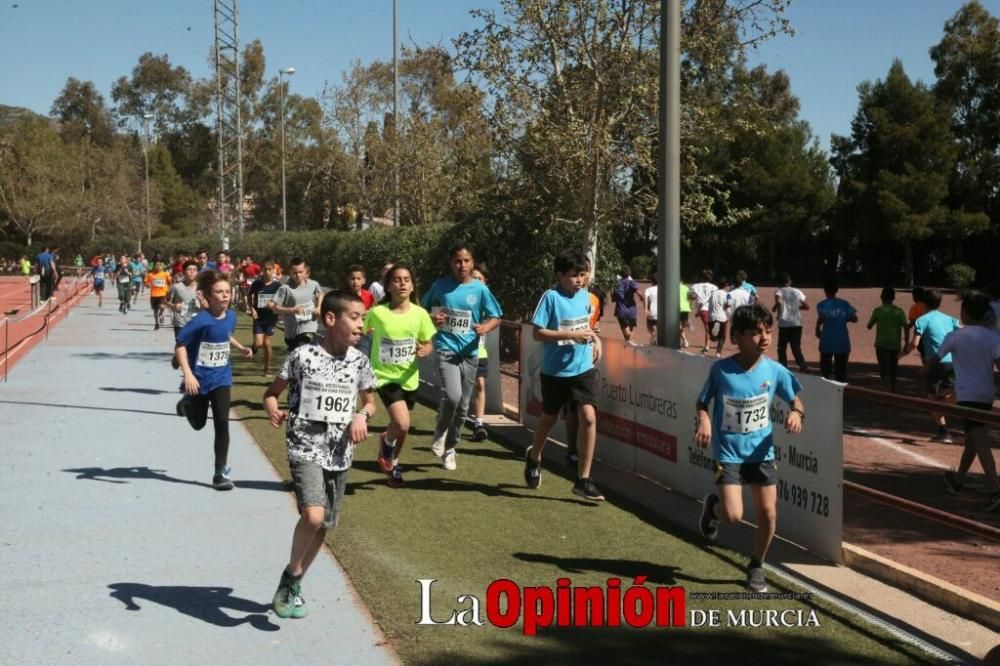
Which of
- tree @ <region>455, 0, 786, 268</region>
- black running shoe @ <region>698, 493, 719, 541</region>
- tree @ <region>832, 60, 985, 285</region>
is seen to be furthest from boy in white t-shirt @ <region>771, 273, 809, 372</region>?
tree @ <region>832, 60, 985, 285</region>

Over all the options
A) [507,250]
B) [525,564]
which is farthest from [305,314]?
[525,564]

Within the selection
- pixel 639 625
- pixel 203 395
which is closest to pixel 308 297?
pixel 203 395

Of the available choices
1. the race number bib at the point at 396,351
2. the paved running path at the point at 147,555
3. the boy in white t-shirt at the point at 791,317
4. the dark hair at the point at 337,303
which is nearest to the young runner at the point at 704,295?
the boy in white t-shirt at the point at 791,317

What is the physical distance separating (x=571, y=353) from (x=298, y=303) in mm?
6167

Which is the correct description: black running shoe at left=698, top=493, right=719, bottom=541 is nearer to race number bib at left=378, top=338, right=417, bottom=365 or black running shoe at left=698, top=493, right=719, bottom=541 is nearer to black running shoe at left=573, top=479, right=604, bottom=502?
black running shoe at left=573, top=479, right=604, bottom=502

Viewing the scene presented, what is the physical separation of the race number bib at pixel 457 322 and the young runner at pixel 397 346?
27.4 inches

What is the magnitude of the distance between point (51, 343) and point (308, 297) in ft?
37.1

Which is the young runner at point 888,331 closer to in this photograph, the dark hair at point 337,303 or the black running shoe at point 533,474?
the black running shoe at point 533,474

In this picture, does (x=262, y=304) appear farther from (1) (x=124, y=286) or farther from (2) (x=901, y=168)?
(2) (x=901, y=168)

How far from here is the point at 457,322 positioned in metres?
9.34

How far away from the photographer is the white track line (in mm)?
10617

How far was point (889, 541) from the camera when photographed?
761 cm

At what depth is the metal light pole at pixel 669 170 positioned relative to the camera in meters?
8.80

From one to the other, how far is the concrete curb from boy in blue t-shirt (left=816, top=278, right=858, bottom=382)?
29.6 ft
